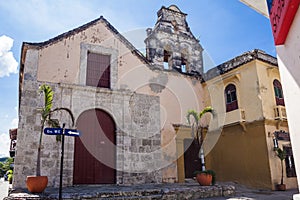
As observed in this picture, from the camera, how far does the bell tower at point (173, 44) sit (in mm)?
14211

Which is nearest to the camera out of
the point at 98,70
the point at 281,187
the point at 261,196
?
the point at 261,196

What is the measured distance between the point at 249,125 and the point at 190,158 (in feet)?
10.9

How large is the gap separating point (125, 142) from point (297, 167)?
9026 mm

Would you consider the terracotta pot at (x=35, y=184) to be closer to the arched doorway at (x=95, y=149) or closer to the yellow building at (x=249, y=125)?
the arched doorway at (x=95, y=149)

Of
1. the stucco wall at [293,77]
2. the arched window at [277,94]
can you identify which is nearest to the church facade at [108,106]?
the arched window at [277,94]

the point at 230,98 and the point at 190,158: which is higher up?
the point at 230,98

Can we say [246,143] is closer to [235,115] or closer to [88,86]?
[235,115]

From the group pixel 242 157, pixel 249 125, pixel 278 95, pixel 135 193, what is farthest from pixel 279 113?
pixel 135 193

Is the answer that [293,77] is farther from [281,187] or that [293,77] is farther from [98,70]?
[281,187]

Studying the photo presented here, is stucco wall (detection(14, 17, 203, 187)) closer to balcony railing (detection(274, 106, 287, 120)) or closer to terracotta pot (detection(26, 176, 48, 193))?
terracotta pot (detection(26, 176, 48, 193))

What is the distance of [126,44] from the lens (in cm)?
1262

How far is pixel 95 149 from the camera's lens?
34.4 feet

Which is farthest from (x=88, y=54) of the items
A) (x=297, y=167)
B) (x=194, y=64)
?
(x=297, y=167)

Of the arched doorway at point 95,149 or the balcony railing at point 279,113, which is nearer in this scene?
the arched doorway at point 95,149
